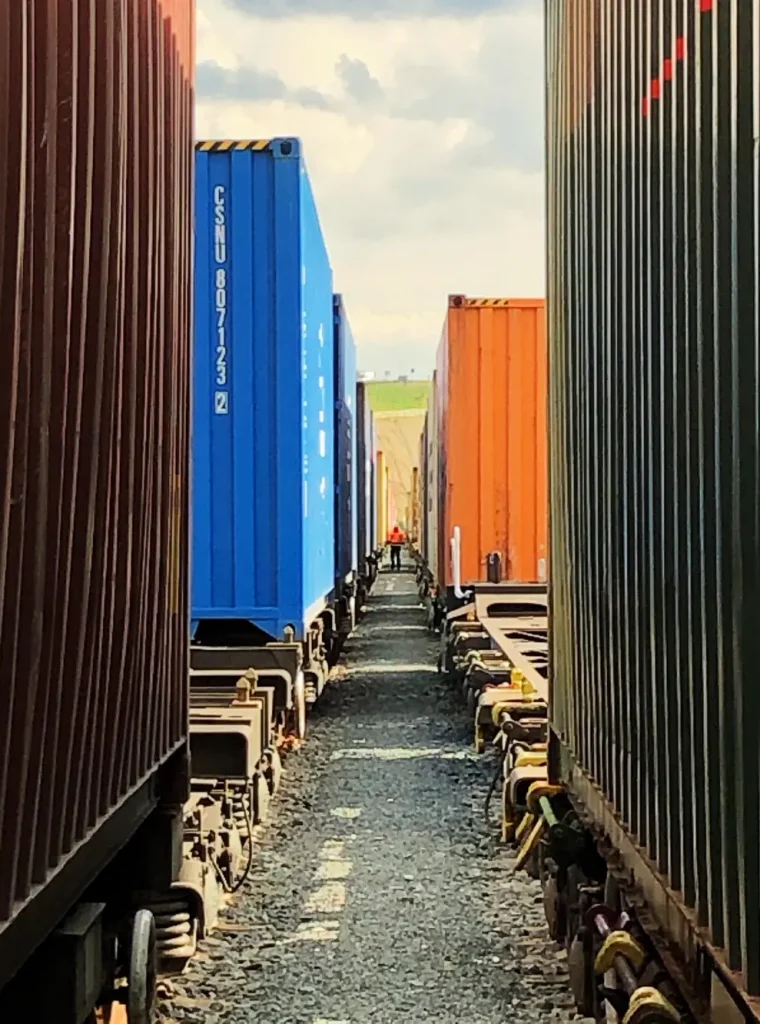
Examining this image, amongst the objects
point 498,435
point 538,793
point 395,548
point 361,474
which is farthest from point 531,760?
point 395,548

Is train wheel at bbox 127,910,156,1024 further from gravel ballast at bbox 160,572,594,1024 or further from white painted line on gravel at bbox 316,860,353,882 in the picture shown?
white painted line on gravel at bbox 316,860,353,882

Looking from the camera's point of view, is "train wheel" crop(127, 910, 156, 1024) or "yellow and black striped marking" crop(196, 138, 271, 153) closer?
"train wheel" crop(127, 910, 156, 1024)

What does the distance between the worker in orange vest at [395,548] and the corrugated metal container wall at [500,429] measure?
44.4 metres

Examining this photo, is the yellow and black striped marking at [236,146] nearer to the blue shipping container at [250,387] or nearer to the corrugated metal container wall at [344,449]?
the blue shipping container at [250,387]

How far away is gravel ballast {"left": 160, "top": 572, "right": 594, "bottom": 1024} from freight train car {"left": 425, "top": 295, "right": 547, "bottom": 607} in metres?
3.21

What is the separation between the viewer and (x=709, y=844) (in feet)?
9.27

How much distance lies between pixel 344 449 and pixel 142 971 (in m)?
14.8

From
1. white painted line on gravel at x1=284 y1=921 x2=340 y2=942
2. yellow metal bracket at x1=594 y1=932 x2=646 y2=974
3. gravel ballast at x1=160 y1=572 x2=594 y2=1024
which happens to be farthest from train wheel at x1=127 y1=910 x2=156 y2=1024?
white painted line on gravel at x1=284 y1=921 x2=340 y2=942

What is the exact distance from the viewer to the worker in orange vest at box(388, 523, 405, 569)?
5916 cm

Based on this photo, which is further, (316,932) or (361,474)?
(361,474)

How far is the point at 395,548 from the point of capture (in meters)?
59.4

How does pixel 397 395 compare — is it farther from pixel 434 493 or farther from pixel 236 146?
pixel 236 146

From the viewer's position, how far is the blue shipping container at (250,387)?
9633 mm

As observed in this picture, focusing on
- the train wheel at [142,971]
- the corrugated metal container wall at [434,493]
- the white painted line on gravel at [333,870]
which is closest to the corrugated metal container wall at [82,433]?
the train wheel at [142,971]
